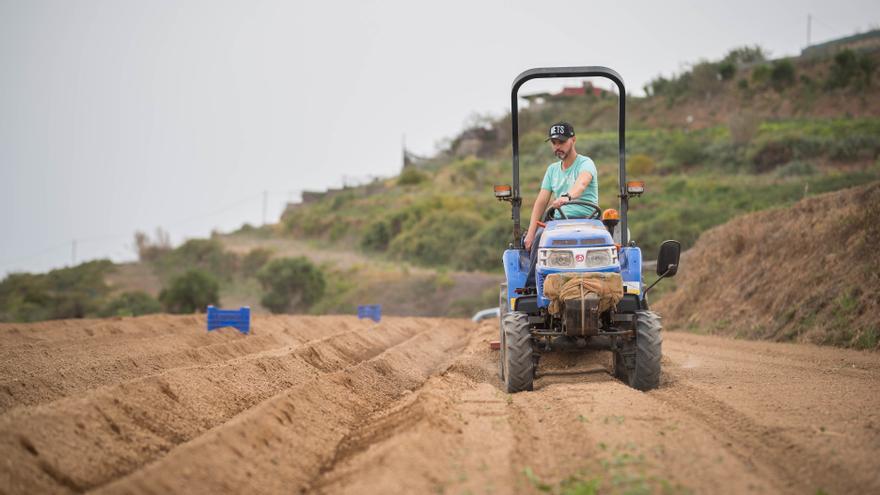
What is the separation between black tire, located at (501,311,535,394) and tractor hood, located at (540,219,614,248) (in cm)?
83

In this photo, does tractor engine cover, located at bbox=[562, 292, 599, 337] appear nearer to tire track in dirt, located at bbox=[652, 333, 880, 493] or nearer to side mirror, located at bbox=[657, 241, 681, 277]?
tire track in dirt, located at bbox=[652, 333, 880, 493]

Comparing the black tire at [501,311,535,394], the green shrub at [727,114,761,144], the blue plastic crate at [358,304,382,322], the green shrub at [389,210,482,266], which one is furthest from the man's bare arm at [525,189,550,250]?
the green shrub at [727,114,761,144]

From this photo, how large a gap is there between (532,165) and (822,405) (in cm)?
5455

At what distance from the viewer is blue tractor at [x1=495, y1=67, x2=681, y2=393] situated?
298 inches

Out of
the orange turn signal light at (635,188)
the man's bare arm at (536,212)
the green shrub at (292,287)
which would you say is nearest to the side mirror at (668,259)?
the orange turn signal light at (635,188)

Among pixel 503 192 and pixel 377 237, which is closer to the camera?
pixel 503 192

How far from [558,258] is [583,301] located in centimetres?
55

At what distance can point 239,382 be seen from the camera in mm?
8141

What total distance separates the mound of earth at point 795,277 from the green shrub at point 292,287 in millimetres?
22211

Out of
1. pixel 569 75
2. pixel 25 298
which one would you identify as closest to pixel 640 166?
pixel 25 298

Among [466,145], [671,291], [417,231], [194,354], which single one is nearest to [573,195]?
[194,354]

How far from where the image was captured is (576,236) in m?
7.76

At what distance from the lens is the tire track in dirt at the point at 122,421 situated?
486 cm

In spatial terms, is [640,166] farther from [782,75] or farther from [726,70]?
[726,70]
